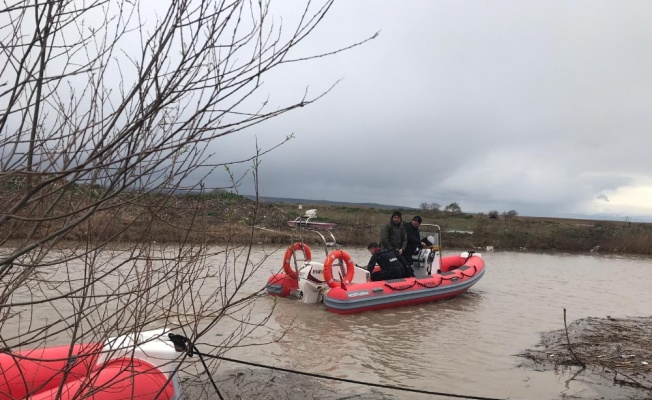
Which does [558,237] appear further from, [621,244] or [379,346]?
[379,346]

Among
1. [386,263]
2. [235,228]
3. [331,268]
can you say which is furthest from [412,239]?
[235,228]

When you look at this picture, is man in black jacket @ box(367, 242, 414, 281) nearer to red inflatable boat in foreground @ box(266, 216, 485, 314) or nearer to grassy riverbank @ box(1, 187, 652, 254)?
red inflatable boat in foreground @ box(266, 216, 485, 314)

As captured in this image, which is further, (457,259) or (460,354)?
(457,259)

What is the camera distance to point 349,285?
945cm

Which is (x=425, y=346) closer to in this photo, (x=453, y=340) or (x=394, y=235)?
(x=453, y=340)

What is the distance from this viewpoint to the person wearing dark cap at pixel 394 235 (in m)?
10.3

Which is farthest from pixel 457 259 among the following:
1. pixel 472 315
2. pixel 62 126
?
pixel 62 126

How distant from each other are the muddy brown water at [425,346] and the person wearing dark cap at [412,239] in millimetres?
1116

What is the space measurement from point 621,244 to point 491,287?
19484 mm

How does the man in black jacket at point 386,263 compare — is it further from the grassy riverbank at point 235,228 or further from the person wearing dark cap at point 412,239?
the grassy riverbank at point 235,228

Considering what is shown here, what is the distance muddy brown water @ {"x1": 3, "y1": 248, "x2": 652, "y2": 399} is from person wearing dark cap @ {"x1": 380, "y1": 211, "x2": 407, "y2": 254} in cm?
126

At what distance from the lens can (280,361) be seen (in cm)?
665

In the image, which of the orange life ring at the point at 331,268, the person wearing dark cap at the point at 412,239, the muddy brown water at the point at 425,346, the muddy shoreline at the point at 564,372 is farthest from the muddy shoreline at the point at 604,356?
the orange life ring at the point at 331,268

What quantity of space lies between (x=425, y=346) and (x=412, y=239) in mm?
3317
